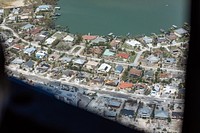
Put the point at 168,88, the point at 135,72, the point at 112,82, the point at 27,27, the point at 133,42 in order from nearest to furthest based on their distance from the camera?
1. the point at 168,88
2. the point at 112,82
3. the point at 135,72
4. the point at 133,42
5. the point at 27,27

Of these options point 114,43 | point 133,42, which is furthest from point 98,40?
point 133,42

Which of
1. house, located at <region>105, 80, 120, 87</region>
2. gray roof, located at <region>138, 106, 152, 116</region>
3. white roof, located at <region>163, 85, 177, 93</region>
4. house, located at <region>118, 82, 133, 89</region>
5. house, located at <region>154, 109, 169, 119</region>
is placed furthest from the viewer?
house, located at <region>105, 80, 120, 87</region>

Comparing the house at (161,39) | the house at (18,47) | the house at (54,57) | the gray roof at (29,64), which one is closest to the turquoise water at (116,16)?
the house at (161,39)

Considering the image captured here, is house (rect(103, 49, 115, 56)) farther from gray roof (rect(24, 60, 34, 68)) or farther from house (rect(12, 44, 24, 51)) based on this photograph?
house (rect(12, 44, 24, 51))

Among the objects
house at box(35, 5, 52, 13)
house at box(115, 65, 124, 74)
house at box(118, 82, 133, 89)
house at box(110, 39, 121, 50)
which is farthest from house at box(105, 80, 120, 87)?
house at box(35, 5, 52, 13)

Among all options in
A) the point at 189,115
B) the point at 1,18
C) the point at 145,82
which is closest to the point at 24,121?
the point at 189,115

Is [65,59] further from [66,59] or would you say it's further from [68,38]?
[68,38]

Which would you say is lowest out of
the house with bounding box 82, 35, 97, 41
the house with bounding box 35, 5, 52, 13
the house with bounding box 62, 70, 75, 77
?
the house with bounding box 62, 70, 75, 77

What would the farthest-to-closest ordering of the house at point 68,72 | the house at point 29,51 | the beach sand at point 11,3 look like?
1. the beach sand at point 11,3
2. the house at point 29,51
3. the house at point 68,72

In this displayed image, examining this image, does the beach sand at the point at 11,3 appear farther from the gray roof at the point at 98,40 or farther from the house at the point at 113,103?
the house at the point at 113,103
